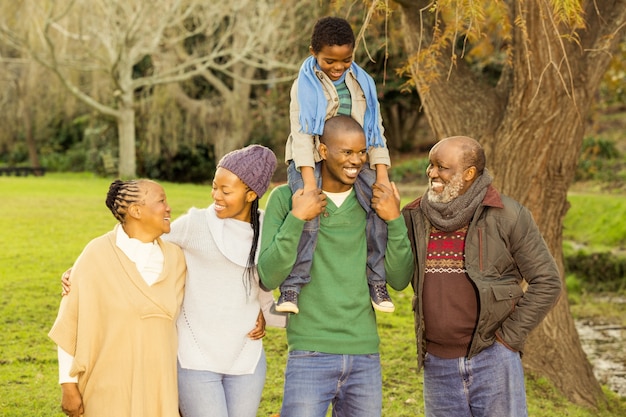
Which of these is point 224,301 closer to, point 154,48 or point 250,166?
point 250,166

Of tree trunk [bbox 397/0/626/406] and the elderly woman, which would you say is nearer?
the elderly woman

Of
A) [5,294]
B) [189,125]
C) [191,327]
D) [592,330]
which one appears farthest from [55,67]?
[191,327]

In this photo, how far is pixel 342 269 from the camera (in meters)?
3.24

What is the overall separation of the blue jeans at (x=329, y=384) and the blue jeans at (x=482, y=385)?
35 centimetres

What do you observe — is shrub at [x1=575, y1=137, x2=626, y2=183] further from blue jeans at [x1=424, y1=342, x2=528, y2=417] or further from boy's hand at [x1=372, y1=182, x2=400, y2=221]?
boy's hand at [x1=372, y1=182, x2=400, y2=221]

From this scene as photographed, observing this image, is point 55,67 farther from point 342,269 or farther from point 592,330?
point 342,269

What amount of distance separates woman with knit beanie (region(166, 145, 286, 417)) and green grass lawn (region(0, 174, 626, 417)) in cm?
239

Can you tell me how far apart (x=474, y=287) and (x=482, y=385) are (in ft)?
1.32

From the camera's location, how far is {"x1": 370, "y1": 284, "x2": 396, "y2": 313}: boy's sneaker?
328 cm

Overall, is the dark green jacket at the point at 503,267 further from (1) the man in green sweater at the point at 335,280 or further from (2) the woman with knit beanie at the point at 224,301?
(2) the woman with knit beanie at the point at 224,301

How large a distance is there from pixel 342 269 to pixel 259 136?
73.5 ft

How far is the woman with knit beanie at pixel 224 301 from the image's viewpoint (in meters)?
3.20

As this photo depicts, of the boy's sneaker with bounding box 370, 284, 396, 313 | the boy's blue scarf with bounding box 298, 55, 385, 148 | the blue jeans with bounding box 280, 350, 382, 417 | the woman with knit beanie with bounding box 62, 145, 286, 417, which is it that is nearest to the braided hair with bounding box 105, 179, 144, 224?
the woman with knit beanie with bounding box 62, 145, 286, 417

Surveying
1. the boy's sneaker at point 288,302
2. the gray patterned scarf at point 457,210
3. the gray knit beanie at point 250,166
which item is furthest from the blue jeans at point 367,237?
the gray patterned scarf at point 457,210
